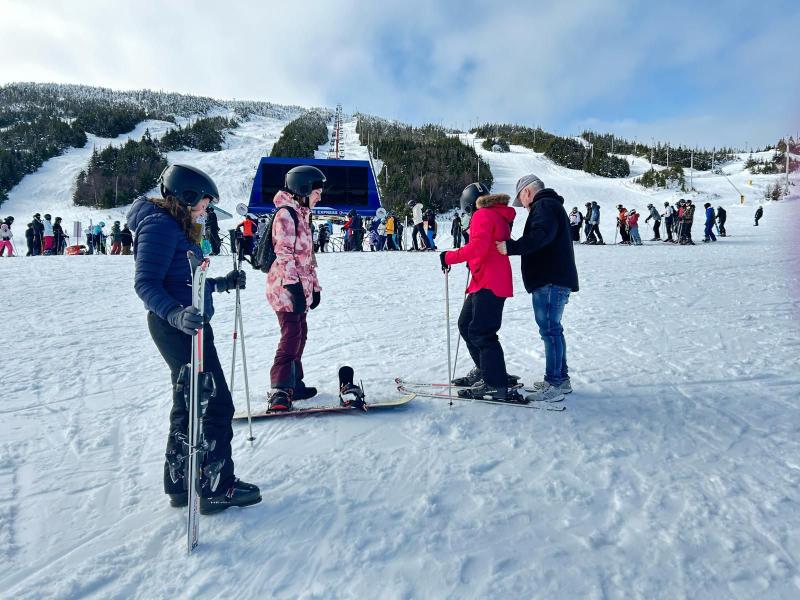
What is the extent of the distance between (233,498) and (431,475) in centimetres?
107

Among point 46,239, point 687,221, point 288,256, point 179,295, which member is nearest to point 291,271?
point 288,256

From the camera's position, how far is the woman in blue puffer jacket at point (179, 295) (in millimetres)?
2316

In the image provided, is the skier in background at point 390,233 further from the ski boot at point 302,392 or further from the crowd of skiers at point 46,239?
the ski boot at point 302,392

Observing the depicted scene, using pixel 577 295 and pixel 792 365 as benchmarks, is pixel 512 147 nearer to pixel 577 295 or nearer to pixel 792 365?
pixel 577 295

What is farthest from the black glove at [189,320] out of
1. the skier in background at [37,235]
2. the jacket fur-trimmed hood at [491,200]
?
the skier in background at [37,235]

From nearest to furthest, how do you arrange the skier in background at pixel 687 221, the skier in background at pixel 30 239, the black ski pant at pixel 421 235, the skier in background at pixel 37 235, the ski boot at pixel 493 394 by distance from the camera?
1. the ski boot at pixel 493 394
2. the skier in background at pixel 30 239
3. the skier in background at pixel 687 221
4. the skier in background at pixel 37 235
5. the black ski pant at pixel 421 235

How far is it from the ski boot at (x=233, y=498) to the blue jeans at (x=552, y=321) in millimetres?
2303

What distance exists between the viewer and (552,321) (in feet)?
12.7

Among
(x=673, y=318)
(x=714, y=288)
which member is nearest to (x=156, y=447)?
(x=673, y=318)

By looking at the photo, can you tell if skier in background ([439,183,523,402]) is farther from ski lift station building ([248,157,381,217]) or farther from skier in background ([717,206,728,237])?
ski lift station building ([248,157,381,217])

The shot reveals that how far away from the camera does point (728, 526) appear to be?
238cm

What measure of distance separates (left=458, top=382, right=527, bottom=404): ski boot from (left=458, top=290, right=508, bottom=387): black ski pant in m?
0.06

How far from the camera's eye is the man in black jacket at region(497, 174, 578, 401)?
3.68m

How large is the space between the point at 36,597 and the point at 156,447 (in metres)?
1.43
